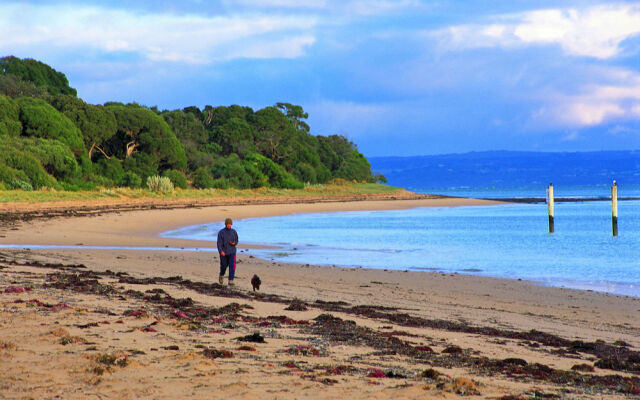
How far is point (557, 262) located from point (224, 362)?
58.7ft

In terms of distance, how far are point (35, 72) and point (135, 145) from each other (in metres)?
24.9

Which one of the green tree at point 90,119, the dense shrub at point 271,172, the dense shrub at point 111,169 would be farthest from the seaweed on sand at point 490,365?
the dense shrub at point 271,172

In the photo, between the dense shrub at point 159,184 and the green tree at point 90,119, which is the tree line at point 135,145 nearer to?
the green tree at point 90,119

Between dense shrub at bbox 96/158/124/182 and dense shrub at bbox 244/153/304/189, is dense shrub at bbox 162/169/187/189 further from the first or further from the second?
dense shrub at bbox 244/153/304/189

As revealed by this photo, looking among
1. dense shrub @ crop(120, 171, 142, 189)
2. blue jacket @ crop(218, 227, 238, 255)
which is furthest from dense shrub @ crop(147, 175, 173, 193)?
blue jacket @ crop(218, 227, 238, 255)

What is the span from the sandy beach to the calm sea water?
112 inches

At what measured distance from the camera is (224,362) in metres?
7.00

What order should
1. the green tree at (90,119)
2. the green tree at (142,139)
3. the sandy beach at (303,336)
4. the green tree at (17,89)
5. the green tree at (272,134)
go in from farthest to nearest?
1. the green tree at (272,134)
2. the green tree at (17,89)
3. the green tree at (142,139)
4. the green tree at (90,119)
5. the sandy beach at (303,336)

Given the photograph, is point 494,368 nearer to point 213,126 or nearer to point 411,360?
point 411,360

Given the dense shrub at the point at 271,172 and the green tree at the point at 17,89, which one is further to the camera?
the dense shrub at the point at 271,172

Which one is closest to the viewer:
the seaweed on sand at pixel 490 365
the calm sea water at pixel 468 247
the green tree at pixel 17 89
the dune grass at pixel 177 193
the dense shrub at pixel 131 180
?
the seaweed on sand at pixel 490 365

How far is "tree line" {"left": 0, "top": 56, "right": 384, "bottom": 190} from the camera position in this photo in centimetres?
5362

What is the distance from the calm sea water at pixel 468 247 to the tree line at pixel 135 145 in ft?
59.8

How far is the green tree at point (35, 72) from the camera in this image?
3231 inches
